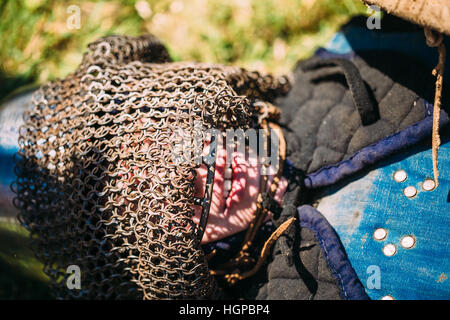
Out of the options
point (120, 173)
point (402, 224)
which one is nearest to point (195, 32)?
point (120, 173)

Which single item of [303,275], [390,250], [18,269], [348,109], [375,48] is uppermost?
[375,48]

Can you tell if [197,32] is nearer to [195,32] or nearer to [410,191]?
[195,32]

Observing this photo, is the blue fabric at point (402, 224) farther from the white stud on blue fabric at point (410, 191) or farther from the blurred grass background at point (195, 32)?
the blurred grass background at point (195, 32)

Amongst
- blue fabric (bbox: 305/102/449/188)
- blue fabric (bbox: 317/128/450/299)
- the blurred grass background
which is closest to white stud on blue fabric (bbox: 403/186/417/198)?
blue fabric (bbox: 317/128/450/299)

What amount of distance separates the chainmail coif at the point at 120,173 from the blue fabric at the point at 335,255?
1.25 ft

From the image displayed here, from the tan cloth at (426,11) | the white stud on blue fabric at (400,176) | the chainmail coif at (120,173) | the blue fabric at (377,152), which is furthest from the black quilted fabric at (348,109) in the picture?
the tan cloth at (426,11)

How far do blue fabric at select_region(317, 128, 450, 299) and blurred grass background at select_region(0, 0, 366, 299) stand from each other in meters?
1.18

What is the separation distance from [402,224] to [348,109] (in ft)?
1.49

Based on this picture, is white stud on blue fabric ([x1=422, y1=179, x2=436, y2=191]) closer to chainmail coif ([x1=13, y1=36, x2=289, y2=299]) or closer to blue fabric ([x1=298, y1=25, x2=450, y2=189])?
blue fabric ([x1=298, y1=25, x2=450, y2=189])

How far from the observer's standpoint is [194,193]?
118 centimetres

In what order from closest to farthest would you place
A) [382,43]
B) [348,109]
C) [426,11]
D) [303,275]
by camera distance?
[426,11]
[303,275]
[348,109]
[382,43]

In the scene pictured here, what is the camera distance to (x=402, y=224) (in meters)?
1.13

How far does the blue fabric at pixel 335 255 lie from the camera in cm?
114
